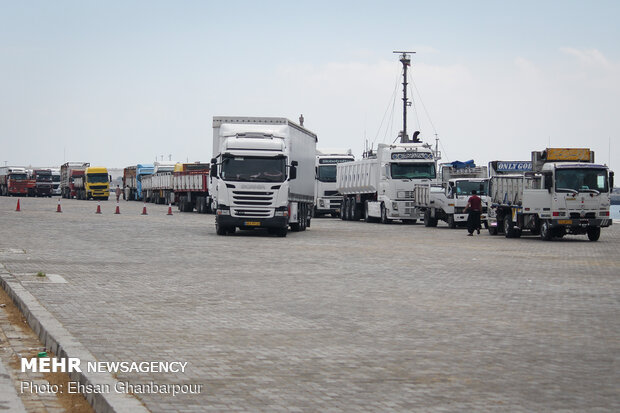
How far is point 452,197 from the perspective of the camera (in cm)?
4284

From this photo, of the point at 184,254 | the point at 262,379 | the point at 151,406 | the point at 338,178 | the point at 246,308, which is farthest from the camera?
the point at 338,178

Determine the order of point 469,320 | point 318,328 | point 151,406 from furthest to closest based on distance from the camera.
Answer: point 469,320 < point 318,328 < point 151,406

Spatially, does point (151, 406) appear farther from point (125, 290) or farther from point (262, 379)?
point (125, 290)

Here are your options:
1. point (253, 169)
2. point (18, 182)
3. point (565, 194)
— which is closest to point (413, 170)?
point (565, 194)

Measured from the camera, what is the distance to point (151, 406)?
6.95 m

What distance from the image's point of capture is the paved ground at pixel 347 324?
A: 7617mm

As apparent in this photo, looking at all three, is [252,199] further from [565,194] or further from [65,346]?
[65,346]

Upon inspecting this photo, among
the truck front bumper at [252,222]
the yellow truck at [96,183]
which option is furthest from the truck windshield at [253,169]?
the yellow truck at [96,183]

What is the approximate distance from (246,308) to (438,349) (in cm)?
366

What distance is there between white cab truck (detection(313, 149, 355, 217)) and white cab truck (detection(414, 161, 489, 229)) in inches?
588

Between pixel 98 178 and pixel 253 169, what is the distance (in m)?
60.5

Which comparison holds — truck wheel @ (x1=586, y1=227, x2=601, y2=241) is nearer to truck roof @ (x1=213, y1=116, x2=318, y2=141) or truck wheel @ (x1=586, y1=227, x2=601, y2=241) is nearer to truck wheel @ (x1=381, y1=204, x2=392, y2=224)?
truck roof @ (x1=213, y1=116, x2=318, y2=141)

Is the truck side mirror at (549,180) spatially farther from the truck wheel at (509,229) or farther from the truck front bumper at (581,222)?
the truck wheel at (509,229)

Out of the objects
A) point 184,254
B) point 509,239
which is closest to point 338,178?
point 509,239
